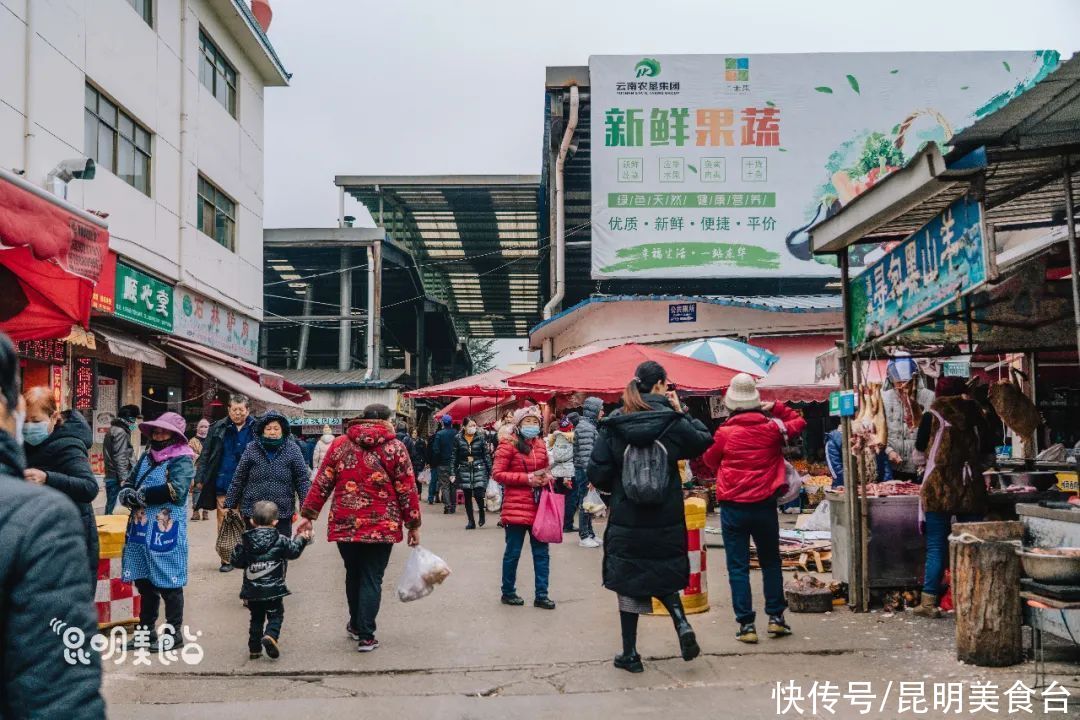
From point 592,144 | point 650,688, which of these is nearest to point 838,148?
point 592,144

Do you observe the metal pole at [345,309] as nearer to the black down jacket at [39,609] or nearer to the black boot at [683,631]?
the black boot at [683,631]

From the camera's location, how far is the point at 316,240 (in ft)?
91.0

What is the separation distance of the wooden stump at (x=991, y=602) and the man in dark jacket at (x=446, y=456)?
11.3 m

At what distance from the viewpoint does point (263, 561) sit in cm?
595

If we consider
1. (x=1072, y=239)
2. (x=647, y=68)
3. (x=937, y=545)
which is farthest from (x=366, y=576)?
(x=647, y=68)

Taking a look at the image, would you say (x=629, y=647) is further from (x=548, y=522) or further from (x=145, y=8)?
(x=145, y=8)

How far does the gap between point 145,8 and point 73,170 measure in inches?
271

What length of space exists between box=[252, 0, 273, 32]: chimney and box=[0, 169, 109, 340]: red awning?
59.4 ft

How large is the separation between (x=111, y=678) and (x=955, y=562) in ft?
17.2

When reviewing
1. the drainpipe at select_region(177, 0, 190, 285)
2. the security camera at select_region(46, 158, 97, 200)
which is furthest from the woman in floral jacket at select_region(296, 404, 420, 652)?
the drainpipe at select_region(177, 0, 190, 285)

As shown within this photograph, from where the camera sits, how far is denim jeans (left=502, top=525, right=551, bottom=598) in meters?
7.76

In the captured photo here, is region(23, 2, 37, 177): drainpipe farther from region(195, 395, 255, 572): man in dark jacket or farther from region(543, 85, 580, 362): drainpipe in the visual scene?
region(543, 85, 580, 362): drainpipe

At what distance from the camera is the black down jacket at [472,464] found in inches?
578

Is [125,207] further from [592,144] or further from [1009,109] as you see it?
[1009,109]
